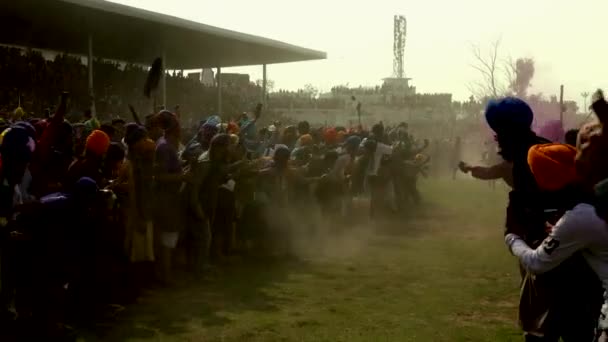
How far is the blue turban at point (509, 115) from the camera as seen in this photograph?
455cm

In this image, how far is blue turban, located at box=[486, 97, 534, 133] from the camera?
4.55m

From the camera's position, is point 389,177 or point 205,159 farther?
point 389,177

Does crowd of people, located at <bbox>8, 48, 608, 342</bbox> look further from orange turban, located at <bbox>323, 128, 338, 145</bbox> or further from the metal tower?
the metal tower

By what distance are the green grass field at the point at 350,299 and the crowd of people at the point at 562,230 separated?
2396mm

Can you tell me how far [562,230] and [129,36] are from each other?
2173 centimetres

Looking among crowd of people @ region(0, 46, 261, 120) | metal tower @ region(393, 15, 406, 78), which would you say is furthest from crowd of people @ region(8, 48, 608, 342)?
metal tower @ region(393, 15, 406, 78)

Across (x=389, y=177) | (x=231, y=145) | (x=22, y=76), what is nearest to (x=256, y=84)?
(x=22, y=76)

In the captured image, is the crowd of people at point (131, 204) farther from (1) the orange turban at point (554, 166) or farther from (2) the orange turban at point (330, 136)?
(1) the orange turban at point (554, 166)

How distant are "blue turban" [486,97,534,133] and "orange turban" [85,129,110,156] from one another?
382cm

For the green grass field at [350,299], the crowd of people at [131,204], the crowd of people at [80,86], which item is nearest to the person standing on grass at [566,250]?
the green grass field at [350,299]

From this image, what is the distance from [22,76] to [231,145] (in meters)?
10.7

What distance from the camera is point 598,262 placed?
11.2ft

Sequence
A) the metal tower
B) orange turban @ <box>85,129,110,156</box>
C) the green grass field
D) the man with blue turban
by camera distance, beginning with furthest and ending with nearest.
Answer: the metal tower → orange turban @ <box>85,129,110,156</box> → the green grass field → the man with blue turban

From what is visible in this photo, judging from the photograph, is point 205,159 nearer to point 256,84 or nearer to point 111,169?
point 111,169
